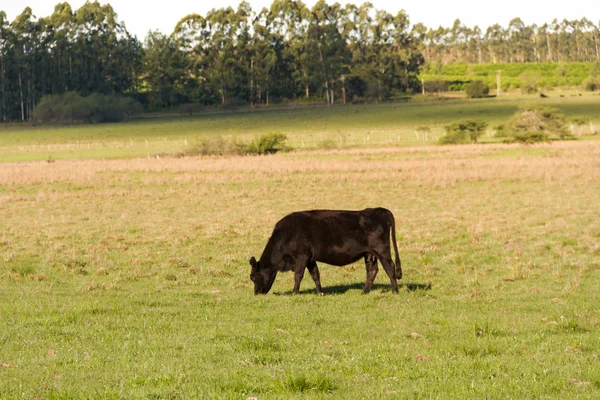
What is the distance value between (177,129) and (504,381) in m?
93.2

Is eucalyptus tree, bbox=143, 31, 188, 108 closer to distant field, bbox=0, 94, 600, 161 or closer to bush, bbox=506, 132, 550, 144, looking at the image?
distant field, bbox=0, 94, 600, 161

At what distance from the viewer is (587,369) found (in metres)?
7.77

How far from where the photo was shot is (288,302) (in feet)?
41.0

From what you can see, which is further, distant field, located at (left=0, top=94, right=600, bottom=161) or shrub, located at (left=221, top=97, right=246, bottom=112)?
shrub, located at (left=221, top=97, right=246, bottom=112)

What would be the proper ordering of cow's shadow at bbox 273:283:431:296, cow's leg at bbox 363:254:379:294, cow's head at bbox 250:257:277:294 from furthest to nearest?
cow's shadow at bbox 273:283:431:296, cow's head at bbox 250:257:277:294, cow's leg at bbox 363:254:379:294

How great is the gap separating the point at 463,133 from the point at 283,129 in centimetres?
3102

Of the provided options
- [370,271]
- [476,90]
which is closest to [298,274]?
[370,271]

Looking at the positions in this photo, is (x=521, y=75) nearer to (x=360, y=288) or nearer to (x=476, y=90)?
(x=476, y=90)

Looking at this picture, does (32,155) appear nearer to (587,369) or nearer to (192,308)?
(192,308)

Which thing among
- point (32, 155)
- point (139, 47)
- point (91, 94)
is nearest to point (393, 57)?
point (139, 47)

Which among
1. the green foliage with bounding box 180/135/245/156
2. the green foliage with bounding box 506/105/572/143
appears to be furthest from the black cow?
the green foliage with bounding box 506/105/572/143

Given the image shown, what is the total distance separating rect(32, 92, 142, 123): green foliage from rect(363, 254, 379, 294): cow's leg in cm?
10671

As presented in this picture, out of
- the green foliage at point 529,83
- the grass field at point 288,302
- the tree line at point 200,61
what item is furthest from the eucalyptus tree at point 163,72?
the grass field at point 288,302

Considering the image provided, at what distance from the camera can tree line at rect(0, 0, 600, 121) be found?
126375 mm
